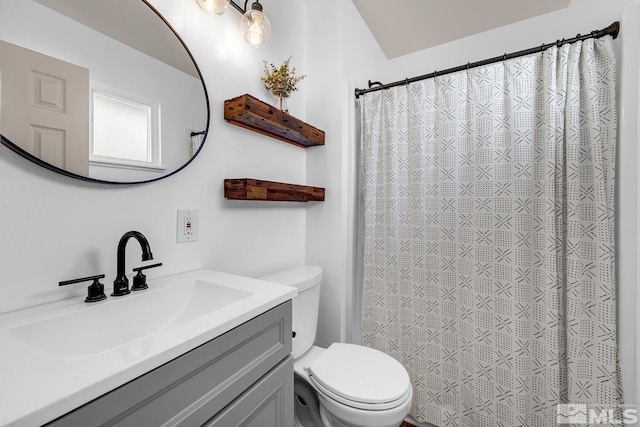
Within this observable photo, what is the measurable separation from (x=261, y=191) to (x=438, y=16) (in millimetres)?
1587

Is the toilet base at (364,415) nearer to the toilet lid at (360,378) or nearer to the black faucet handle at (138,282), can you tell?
the toilet lid at (360,378)

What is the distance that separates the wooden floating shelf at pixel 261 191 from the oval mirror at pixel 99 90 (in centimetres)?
20

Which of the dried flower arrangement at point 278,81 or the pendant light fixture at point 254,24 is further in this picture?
the dried flower arrangement at point 278,81

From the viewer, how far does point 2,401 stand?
370 mm

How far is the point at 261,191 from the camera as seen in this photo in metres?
1.22

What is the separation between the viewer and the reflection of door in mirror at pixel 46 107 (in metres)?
0.68

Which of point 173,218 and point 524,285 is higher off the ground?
point 173,218

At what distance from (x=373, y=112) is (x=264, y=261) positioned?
1.08m

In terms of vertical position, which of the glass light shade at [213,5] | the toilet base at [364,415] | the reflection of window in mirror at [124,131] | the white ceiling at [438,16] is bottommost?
the toilet base at [364,415]

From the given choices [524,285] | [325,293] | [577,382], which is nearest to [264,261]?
[325,293]

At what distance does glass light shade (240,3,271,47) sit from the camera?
1.21m

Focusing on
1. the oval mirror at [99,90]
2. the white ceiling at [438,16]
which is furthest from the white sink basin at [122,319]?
the white ceiling at [438,16]

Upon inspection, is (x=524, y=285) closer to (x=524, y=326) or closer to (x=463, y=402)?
(x=524, y=326)

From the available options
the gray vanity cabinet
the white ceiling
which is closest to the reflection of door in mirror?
the gray vanity cabinet
